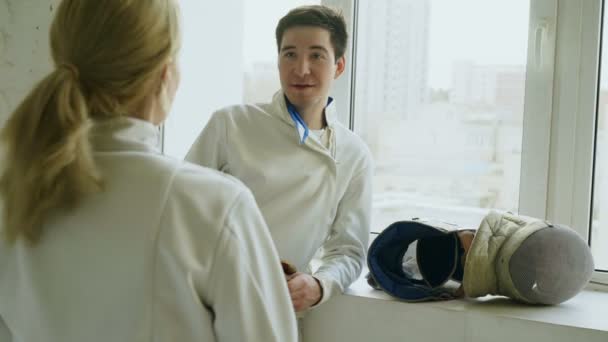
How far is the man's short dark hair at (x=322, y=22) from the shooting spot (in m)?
1.73

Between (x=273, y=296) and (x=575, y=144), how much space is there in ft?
4.26

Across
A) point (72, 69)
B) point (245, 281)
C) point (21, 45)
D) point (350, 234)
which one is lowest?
point (350, 234)

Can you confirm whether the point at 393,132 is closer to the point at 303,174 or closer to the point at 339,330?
the point at 303,174

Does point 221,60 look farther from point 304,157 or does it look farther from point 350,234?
point 350,234

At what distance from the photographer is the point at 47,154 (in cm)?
80

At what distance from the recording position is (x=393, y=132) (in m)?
2.16

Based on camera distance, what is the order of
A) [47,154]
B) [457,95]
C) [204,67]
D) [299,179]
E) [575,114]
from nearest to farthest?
[47,154]
[299,179]
[575,114]
[457,95]
[204,67]

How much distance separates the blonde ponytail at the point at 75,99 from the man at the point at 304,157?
2.70 feet

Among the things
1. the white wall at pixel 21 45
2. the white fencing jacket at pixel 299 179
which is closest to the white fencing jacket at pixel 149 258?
the white fencing jacket at pixel 299 179

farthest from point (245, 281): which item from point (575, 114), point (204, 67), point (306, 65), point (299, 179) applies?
point (204, 67)

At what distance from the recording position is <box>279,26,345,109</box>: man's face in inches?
67.0

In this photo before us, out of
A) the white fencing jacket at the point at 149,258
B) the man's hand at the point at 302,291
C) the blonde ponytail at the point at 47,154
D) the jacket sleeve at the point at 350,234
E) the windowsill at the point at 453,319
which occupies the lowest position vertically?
the windowsill at the point at 453,319

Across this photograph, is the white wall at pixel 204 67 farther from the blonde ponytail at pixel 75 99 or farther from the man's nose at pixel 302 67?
the blonde ponytail at pixel 75 99

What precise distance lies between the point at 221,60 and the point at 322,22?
2.36 ft
